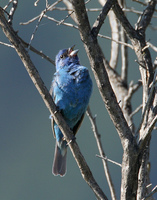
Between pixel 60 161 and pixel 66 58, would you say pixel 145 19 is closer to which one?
pixel 66 58

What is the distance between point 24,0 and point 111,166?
3504mm

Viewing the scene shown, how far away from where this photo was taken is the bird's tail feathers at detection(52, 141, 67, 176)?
450cm

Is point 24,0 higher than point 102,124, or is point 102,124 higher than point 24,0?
point 24,0

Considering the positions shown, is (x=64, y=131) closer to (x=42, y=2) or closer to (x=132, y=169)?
(x=132, y=169)

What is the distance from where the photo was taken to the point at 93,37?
108 inches

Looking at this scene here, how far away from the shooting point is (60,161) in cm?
454

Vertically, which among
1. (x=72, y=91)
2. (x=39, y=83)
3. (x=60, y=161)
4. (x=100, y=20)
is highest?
(x=100, y=20)

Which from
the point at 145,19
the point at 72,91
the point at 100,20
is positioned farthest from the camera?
the point at 72,91

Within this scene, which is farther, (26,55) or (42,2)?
(42,2)

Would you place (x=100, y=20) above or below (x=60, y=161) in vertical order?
above

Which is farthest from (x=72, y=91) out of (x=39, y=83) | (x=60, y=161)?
(x=39, y=83)

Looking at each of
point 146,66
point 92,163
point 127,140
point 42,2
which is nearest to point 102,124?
point 92,163

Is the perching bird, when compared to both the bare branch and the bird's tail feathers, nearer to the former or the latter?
the bird's tail feathers

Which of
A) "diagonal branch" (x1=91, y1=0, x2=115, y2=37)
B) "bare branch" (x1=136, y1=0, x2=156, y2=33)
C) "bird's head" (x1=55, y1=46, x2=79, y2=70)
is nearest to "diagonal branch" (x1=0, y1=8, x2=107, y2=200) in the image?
"diagonal branch" (x1=91, y1=0, x2=115, y2=37)
